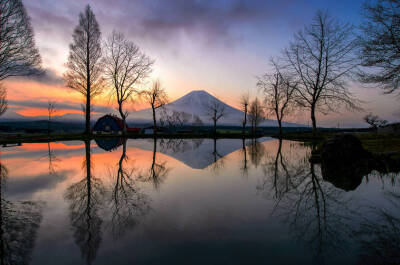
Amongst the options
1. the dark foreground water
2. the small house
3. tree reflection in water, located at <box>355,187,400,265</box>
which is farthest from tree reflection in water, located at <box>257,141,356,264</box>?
the small house

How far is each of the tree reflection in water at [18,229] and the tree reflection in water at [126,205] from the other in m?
1.26

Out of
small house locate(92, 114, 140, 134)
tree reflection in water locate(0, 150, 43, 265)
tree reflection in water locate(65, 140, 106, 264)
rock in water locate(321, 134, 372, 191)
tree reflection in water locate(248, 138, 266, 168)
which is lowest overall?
tree reflection in water locate(0, 150, 43, 265)

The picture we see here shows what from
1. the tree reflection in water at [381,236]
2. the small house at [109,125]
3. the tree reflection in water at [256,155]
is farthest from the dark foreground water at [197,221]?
the small house at [109,125]

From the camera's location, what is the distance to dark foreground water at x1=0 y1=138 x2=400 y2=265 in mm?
3145

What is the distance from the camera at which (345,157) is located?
35.7 feet

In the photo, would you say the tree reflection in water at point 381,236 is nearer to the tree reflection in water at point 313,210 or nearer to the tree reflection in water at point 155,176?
the tree reflection in water at point 313,210

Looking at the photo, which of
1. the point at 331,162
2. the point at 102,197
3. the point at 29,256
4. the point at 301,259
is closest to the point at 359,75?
the point at 331,162

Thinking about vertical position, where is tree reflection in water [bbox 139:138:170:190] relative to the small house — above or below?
below

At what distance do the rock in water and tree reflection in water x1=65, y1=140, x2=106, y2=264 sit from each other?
843 centimetres

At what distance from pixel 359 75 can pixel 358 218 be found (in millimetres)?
13765

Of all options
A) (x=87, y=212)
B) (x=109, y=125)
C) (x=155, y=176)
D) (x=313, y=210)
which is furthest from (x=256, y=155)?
(x=109, y=125)

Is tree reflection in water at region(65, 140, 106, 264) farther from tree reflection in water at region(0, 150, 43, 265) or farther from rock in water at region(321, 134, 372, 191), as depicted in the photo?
rock in water at region(321, 134, 372, 191)

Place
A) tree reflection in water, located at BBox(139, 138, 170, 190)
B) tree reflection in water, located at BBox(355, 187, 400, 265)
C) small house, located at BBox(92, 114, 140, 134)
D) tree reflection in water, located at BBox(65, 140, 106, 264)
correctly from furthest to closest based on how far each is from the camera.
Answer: small house, located at BBox(92, 114, 140, 134) < tree reflection in water, located at BBox(139, 138, 170, 190) < tree reflection in water, located at BBox(65, 140, 106, 264) < tree reflection in water, located at BBox(355, 187, 400, 265)

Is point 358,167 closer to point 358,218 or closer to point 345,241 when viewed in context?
point 358,218
